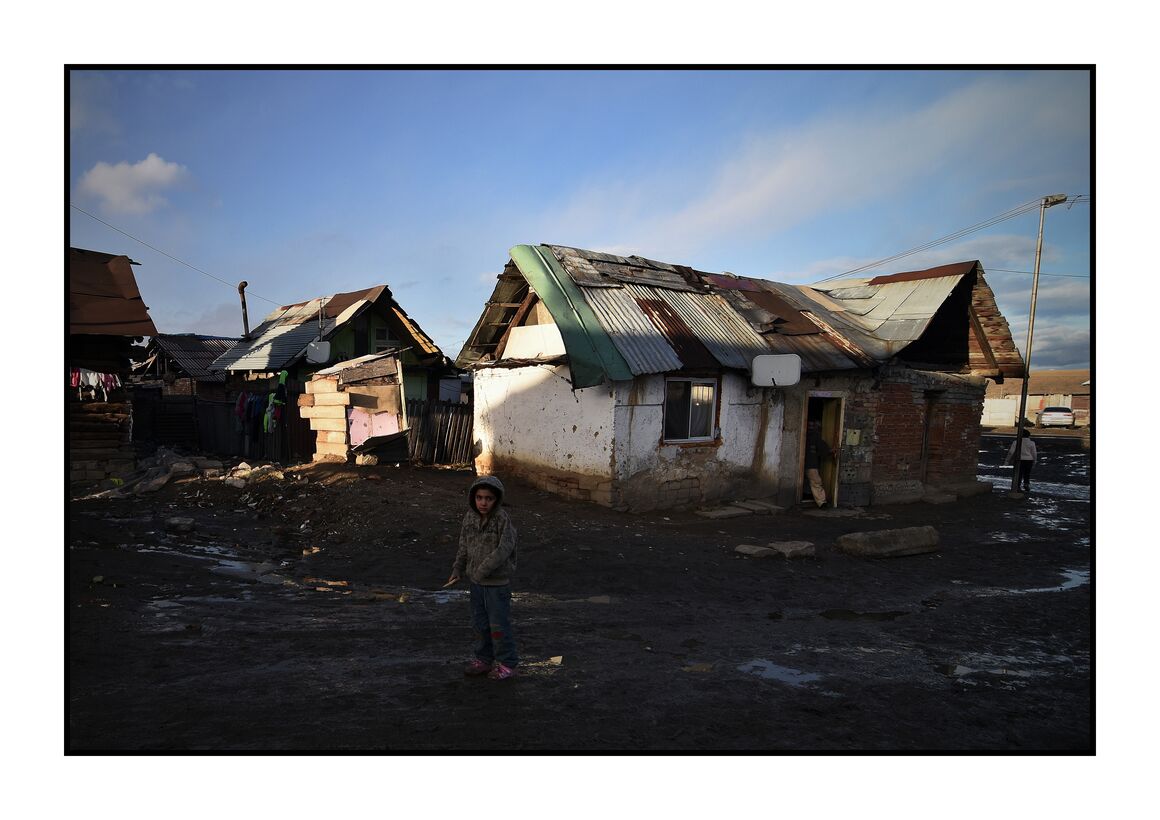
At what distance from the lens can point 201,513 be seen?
10.5 meters

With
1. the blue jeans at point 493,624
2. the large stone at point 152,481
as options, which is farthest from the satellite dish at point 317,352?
the blue jeans at point 493,624

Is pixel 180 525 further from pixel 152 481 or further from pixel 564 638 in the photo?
pixel 564 638

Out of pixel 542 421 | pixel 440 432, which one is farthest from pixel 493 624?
pixel 440 432

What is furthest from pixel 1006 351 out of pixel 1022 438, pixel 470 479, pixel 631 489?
pixel 470 479

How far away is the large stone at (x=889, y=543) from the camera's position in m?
9.01

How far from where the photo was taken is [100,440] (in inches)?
431

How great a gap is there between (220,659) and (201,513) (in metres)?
7.10

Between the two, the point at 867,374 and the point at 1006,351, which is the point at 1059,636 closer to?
the point at 867,374

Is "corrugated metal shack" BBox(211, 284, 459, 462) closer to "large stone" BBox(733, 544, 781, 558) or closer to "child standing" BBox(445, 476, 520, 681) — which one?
"large stone" BBox(733, 544, 781, 558)

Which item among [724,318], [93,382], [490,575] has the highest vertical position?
[724,318]

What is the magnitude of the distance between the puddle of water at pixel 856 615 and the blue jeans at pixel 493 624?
356 centimetres

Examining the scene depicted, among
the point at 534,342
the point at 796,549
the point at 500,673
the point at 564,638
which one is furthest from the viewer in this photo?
the point at 534,342

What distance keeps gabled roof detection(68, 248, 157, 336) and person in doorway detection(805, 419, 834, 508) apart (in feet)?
38.8

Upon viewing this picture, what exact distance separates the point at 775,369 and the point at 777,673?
8365 millimetres
